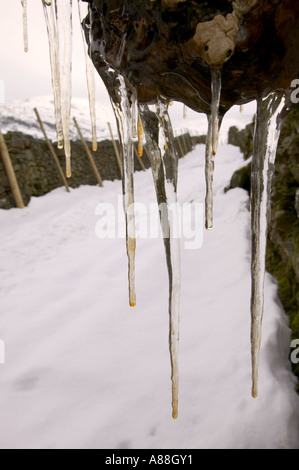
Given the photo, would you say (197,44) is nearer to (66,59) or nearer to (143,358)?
(66,59)

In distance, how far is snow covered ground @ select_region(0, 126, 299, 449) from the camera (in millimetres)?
1460

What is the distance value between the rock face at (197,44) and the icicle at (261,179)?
64 mm

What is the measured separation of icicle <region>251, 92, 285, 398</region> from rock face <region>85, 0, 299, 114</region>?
0.06m

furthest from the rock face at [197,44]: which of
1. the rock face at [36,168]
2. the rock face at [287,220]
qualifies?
the rock face at [36,168]

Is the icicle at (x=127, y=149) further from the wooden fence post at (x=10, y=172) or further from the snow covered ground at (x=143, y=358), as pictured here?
the wooden fence post at (x=10, y=172)

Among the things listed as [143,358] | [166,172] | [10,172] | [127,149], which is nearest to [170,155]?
[166,172]

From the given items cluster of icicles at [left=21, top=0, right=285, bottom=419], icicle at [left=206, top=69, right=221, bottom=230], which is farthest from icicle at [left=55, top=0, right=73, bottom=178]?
icicle at [left=206, top=69, right=221, bottom=230]

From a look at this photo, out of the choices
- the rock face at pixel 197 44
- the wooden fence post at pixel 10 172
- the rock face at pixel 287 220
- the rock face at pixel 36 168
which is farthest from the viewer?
the rock face at pixel 36 168

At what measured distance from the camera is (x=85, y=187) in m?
9.98

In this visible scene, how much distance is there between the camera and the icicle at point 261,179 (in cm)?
98

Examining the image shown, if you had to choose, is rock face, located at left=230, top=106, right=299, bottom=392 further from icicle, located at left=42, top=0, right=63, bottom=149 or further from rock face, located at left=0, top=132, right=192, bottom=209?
rock face, located at left=0, top=132, right=192, bottom=209

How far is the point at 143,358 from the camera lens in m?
1.95

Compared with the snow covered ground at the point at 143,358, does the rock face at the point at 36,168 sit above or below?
above

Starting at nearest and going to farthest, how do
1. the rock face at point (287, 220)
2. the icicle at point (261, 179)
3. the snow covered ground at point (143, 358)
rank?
1. the icicle at point (261, 179)
2. the snow covered ground at point (143, 358)
3. the rock face at point (287, 220)
